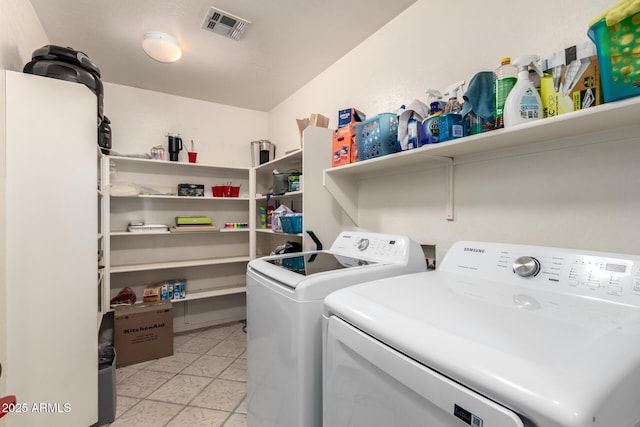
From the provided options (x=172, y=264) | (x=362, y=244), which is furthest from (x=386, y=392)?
(x=172, y=264)

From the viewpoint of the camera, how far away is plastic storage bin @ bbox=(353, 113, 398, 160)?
1.60 metres

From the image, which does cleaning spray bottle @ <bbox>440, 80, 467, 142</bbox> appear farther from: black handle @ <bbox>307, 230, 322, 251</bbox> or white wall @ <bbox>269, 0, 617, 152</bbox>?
black handle @ <bbox>307, 230, 322, 251</bbox>

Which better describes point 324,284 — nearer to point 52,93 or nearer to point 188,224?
point 52,93

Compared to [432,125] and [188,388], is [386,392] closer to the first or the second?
[432,125]

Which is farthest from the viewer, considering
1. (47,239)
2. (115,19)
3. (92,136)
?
(115,19)

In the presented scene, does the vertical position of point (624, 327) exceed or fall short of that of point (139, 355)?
it exceeds it

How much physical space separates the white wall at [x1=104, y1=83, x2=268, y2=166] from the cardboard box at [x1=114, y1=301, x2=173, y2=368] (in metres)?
1.58

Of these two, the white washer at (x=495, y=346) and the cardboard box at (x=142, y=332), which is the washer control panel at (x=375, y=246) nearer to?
the white washer at (x=495, y=346)

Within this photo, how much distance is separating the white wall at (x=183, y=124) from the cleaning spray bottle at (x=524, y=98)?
3009mm

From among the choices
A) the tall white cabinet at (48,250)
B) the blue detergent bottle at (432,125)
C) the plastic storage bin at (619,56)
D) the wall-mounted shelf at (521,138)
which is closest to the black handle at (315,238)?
the wall-mounted shelf at (521,138)

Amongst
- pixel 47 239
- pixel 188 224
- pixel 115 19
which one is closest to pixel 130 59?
pixel 115 19

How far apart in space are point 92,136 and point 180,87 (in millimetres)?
1603

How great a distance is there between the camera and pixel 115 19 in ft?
6.39

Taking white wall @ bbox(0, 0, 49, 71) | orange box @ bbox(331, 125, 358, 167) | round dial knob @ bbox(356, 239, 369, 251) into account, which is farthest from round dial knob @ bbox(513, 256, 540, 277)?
white wall @ bbox(0, 0, 49, 71)
